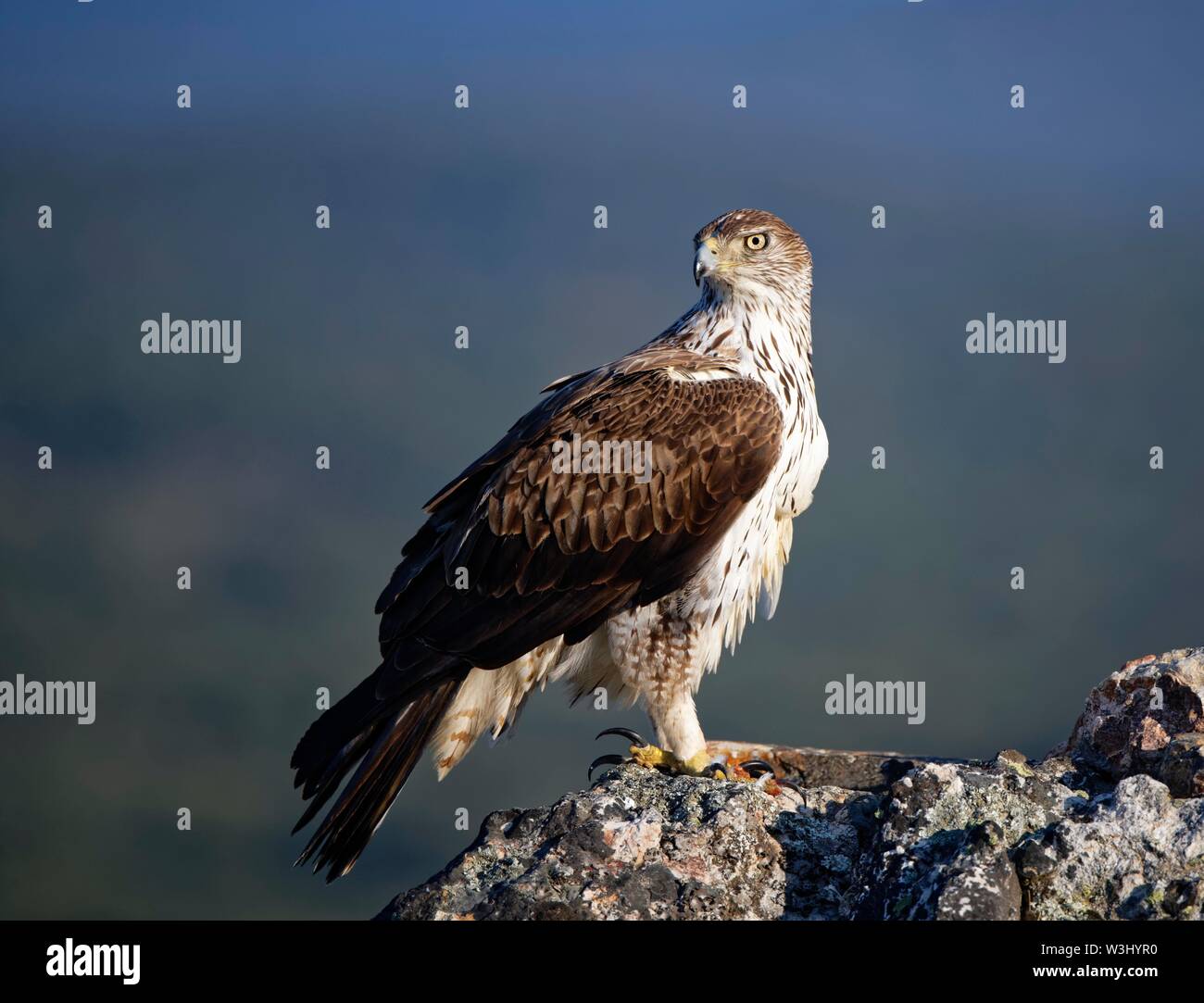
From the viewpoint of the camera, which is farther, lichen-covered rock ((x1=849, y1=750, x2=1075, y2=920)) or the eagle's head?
the eagle's head

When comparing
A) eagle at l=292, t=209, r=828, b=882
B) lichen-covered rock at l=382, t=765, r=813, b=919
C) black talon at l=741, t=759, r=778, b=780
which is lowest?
lichen-covered rock at l=382, t=765, r=813, b=919

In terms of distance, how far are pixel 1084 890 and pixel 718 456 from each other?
131 inches

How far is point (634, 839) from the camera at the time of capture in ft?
17.2

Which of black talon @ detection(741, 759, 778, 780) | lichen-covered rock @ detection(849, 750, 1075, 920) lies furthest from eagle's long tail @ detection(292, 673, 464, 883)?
lichen-covered rock @ detection(849, 750, 1075, 920)

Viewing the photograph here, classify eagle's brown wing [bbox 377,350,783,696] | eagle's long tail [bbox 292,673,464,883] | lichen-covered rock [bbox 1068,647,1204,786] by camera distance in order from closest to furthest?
lichen-covered rock [bbox 1068,647,1204,786] < eagle's long tail [bbox 292,673,464,883] < eagle's brown wing [bbox 377,350,783,696]

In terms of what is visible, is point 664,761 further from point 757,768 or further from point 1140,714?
point 1140,714

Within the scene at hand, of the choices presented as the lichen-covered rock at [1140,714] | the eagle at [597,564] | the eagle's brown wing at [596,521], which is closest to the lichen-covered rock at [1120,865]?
the lichen-covered rock at [1140,714]

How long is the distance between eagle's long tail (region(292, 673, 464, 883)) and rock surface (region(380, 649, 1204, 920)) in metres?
1.10

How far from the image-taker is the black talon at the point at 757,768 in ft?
22.4

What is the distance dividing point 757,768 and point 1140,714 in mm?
2020

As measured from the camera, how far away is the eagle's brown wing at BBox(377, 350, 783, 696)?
7012 millimetres

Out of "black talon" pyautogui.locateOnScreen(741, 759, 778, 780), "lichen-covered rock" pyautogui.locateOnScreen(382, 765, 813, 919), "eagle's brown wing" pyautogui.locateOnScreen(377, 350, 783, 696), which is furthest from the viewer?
"eagle's brown wing" pyautogui.locateOnScreen(377, 350, 783, 696)

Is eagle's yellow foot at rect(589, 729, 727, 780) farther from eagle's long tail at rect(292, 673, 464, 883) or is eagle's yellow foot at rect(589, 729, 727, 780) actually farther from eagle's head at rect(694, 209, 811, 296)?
eagle's head at rect(694, 209, 811, 296)

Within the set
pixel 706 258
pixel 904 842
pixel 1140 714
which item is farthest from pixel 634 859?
pixel 706 258
